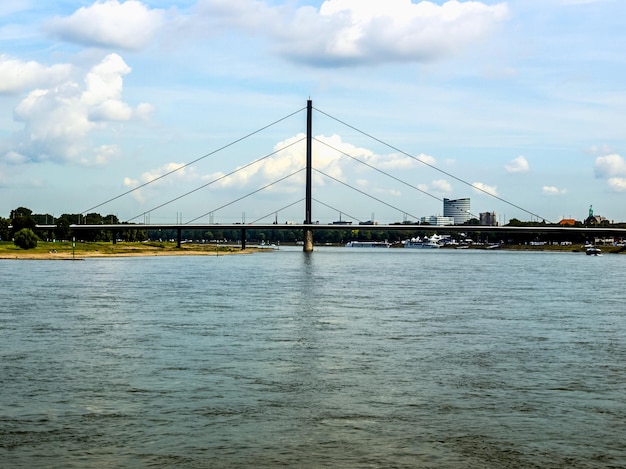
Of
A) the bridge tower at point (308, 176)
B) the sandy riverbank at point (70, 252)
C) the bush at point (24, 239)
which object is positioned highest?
the bridge tower at point (308, 176)

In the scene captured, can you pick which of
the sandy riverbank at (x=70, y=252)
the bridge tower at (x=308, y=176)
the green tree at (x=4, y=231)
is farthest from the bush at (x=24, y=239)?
the bridge tower at (x=308, y=176)

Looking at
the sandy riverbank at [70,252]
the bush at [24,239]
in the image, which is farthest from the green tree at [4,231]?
the bush at [24,239]

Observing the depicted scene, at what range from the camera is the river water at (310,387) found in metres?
14.6

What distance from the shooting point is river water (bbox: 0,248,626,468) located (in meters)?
14.6

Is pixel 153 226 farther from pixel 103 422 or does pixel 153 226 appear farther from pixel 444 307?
pixel 103 422

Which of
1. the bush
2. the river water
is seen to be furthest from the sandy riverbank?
the river water

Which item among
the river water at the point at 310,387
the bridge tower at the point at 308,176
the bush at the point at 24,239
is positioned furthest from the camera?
the bridge tower at the point at 308,176

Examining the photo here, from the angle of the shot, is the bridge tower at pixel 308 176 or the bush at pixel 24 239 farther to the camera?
the bridge tower at pixel 308 176

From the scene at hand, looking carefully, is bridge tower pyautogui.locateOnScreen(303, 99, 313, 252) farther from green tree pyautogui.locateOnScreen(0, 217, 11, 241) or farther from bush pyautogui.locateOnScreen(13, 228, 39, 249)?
green tree pyautogui.locateOnScreen(0, 217, 11, 241)

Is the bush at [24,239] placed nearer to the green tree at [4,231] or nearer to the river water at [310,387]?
the green tree at [4,231]

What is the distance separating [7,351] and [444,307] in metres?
23.1

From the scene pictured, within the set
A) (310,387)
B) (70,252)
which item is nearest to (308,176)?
(70,252)

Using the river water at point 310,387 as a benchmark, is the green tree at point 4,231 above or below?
above

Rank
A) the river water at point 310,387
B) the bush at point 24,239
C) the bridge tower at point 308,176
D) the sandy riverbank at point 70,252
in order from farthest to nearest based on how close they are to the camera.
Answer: the bridge tower at point 308,176, the bush at point 24,239, the sandy riverbank at point 70,252, the river water at point 310,387
